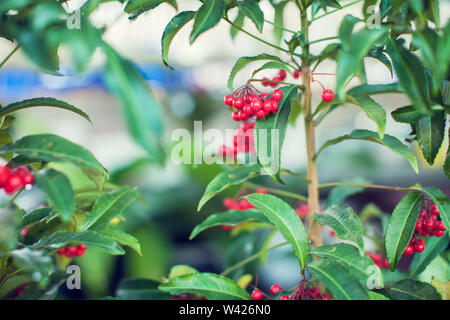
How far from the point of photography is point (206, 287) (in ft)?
2.42

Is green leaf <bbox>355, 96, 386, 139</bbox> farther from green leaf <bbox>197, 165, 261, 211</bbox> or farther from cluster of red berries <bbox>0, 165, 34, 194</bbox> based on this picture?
cluster of red berries <bbox>0, 165, 34, 194</bbox>

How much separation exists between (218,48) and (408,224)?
3.48 metres

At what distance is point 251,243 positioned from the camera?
119 centimetres

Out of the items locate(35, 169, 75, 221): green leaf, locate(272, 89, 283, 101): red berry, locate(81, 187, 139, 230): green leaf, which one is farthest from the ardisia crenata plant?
locate(35, 169, 75, 221): green leaf

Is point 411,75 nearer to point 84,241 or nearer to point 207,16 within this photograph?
point 207,16

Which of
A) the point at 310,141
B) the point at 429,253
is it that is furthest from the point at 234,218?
the point at 429,253

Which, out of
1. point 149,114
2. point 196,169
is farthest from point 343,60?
point 196,169

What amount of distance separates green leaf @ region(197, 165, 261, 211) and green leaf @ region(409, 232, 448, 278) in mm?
411

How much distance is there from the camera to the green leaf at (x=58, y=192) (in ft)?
1.77

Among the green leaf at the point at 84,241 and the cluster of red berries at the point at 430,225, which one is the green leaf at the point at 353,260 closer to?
the cluster of red berries at the point at 430,225

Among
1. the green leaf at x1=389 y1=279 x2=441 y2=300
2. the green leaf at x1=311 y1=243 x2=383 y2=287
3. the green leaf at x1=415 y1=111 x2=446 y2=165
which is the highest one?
the green leaf at x1=415 y1=111 x2=446 y2=165

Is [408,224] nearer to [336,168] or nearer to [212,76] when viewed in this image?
[336,168]

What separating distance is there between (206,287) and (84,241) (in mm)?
231

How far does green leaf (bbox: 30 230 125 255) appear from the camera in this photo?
606 millimetres
